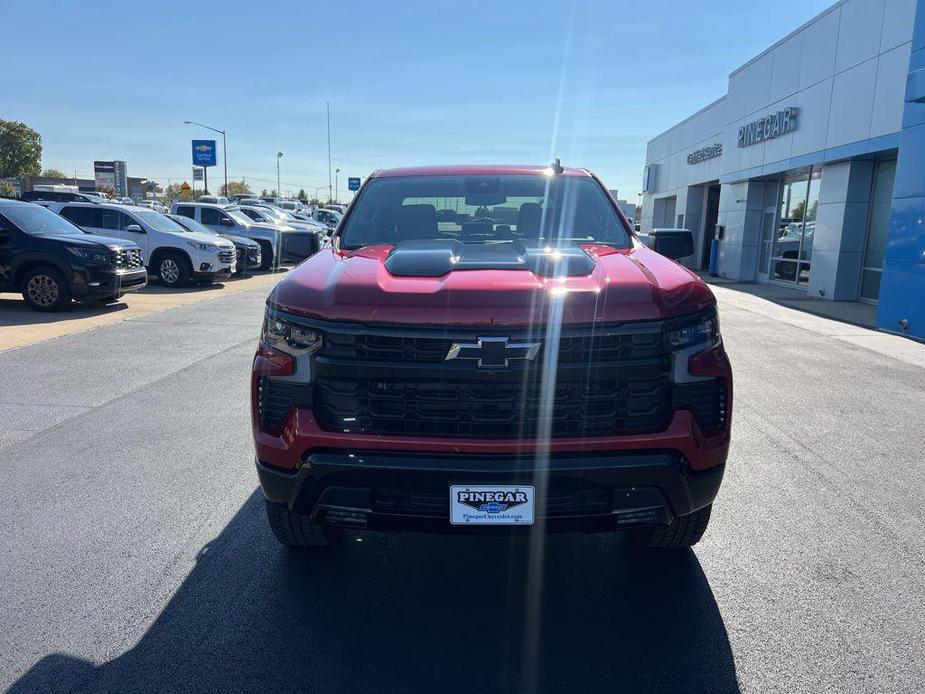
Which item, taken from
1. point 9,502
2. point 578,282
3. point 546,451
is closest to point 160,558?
point 9,502

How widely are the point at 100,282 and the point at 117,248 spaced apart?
2.32 feet

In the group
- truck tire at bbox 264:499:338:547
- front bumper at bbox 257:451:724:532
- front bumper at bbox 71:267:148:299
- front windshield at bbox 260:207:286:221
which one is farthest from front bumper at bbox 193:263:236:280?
front bumper at bbox 257:451:724:532

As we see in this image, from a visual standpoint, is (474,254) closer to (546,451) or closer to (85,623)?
(546,451)

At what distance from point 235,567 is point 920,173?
41.4ft

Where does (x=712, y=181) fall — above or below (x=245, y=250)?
above

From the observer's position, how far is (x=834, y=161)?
56.5 ft

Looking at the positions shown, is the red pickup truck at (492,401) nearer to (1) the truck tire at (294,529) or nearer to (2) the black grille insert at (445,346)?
(2) the black grille insert at (445,346)

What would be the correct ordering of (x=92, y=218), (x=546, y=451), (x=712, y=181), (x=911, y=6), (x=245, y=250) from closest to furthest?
(x=546, y=451), (x=911, y=6), (x=92, y=218), (x=245, y=250), (x=712, y=181)

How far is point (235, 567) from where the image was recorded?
137 inches

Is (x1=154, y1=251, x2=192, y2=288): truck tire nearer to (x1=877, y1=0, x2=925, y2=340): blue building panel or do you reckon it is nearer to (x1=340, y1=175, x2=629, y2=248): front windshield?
(x1=340, y1=175, x2=629, y2=248): front windshield

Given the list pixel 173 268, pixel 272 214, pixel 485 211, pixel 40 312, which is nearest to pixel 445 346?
pixel 485 211

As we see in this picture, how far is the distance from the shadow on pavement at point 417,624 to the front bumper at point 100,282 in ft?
30.3

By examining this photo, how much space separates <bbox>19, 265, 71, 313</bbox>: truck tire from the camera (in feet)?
37.3

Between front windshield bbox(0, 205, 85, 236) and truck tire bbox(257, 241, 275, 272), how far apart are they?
31.1 feet
